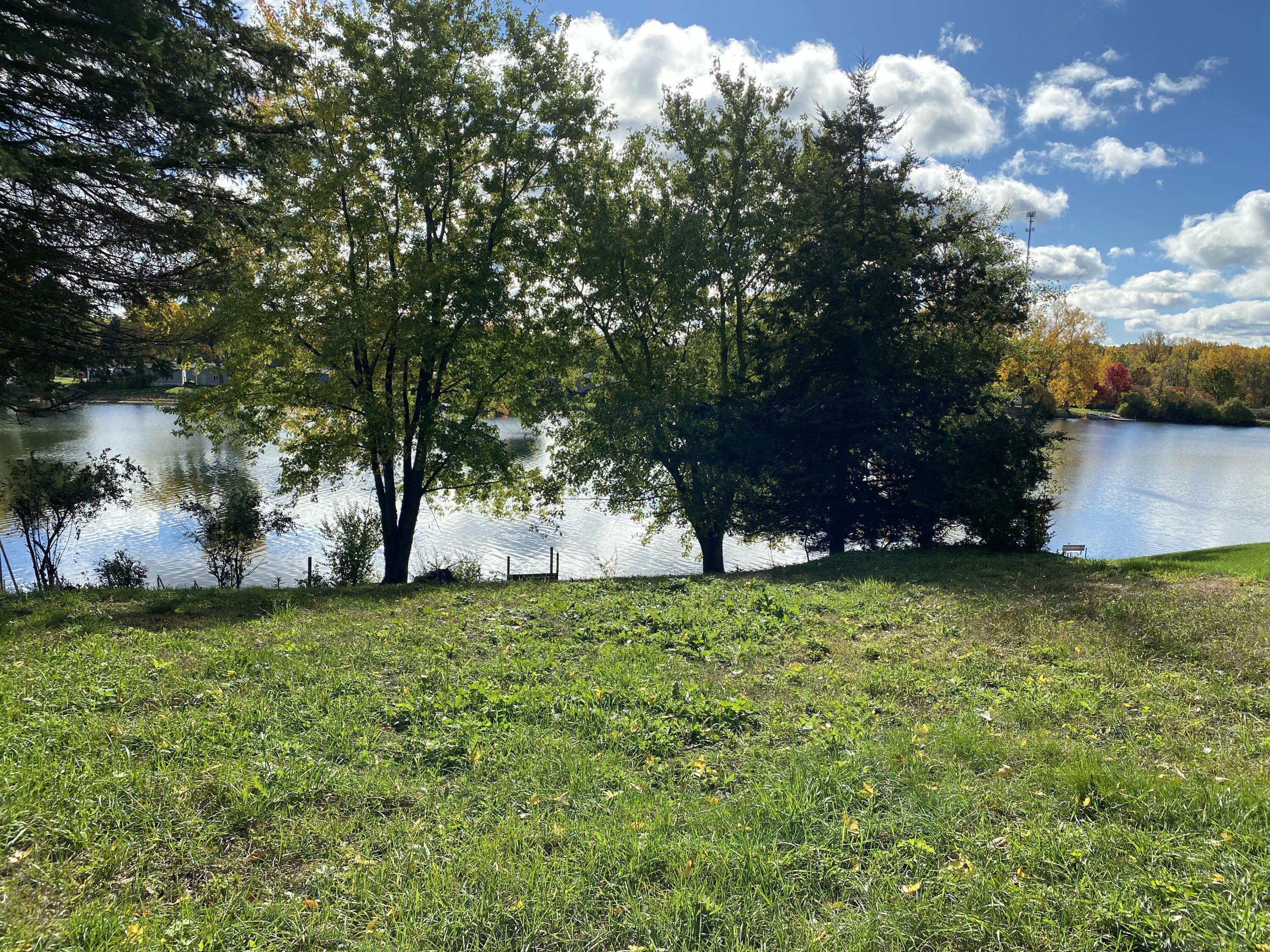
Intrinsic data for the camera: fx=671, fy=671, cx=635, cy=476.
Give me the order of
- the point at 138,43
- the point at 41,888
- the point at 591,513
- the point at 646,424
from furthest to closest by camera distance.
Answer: the point at 591,513 < the point at 646,424 < the point at 138,43 < the point at 41,888

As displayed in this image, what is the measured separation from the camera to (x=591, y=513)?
33.0m

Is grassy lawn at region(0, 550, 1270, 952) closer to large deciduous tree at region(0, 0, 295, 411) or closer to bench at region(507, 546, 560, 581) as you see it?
large deciduous tree at region(0, 0, 295, 411)

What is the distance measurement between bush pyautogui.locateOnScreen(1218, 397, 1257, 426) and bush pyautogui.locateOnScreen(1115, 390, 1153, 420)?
6347mm

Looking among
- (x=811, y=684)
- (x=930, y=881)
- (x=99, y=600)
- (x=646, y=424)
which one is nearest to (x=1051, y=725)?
(x=811, y=684)

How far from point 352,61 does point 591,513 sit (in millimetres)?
21066

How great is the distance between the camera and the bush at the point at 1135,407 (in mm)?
75938

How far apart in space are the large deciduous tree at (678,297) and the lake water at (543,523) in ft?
8.92

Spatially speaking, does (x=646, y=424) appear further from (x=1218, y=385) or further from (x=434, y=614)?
(x=1218, y=385)

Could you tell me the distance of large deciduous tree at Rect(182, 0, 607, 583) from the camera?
15.6 meters

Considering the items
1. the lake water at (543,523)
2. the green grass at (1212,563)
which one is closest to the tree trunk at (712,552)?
the lake water at (543,523)

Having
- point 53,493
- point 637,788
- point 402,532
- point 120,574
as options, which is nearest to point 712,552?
point 402,532

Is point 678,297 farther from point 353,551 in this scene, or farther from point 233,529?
point 233,529

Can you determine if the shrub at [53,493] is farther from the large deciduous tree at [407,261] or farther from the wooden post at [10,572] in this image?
the large deciduous tree at [407,261]

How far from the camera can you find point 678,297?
1967 centimetres
